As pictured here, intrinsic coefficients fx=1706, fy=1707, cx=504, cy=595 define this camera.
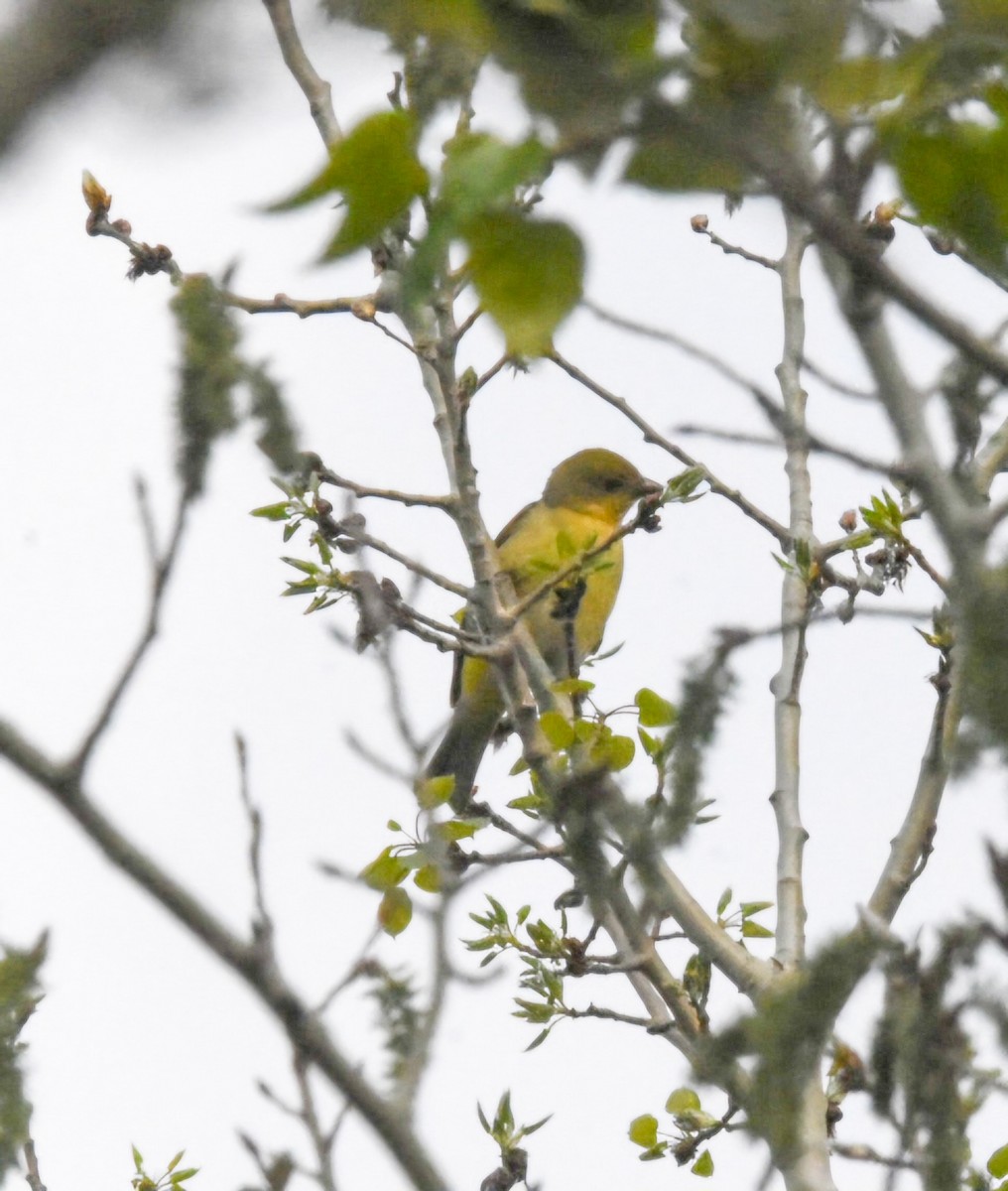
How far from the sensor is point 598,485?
27.7 feet

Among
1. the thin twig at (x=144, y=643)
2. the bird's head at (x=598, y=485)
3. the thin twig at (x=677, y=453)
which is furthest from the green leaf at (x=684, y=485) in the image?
the bird's head at (x=598, y=485)

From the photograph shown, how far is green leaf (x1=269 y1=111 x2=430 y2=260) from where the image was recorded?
1146 mm

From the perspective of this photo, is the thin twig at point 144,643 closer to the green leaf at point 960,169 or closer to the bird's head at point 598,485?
the green leaf at point 960,169

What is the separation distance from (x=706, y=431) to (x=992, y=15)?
0.71m

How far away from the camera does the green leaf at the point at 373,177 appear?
3.76 ft

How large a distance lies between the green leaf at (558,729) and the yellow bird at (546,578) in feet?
6.52

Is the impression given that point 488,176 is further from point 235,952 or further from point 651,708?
point 651,708

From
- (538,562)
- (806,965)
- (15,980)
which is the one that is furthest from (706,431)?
(538,562)

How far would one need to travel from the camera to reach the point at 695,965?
4.16 m

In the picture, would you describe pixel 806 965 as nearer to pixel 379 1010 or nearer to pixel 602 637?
pixel 379 1010

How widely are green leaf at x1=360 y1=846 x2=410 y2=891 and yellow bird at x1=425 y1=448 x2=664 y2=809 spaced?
2.00m

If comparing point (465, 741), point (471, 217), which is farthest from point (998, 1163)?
point (465, 741)

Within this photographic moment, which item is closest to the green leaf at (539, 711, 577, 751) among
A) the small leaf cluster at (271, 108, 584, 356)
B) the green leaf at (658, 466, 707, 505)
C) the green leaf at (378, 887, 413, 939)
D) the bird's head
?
the green leaf at (378, 887, 413, 939)

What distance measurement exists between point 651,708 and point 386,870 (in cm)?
73
